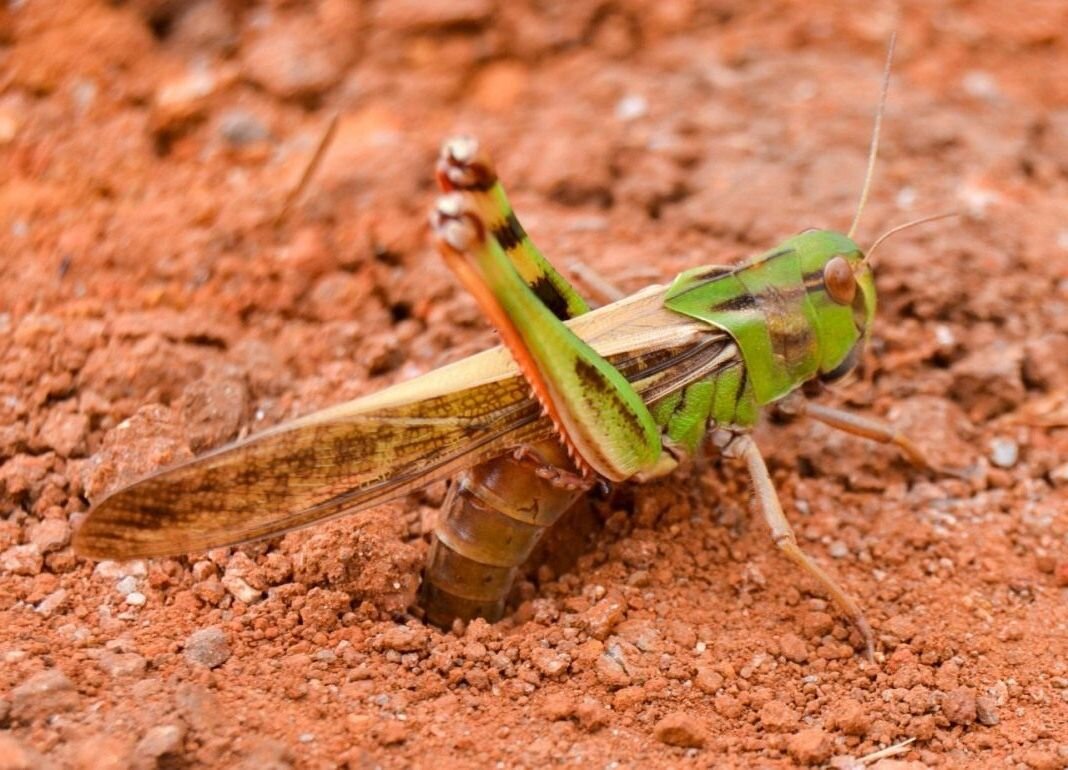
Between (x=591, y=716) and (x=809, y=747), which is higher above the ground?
(x=591, y=716)

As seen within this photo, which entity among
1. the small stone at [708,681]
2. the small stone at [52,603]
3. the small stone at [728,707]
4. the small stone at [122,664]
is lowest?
the small stone at [728,707]

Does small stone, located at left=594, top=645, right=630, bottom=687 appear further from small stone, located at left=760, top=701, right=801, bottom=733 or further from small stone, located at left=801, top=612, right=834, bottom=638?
small stone, located at left=801, top=612, right=834, bottom=638

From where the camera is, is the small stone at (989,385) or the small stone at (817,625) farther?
the small stone at (989,385)

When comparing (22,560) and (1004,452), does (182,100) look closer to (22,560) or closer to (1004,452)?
(22,560)

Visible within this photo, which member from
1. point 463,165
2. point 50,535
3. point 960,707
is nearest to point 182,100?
point 50,535

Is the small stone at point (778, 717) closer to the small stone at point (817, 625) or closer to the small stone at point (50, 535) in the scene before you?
the small stone at point (817, 625)

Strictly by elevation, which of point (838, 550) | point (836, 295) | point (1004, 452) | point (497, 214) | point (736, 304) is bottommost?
point (1004, 452)

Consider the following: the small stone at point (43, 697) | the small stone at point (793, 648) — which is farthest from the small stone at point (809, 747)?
the small stone at point (43, 697)
